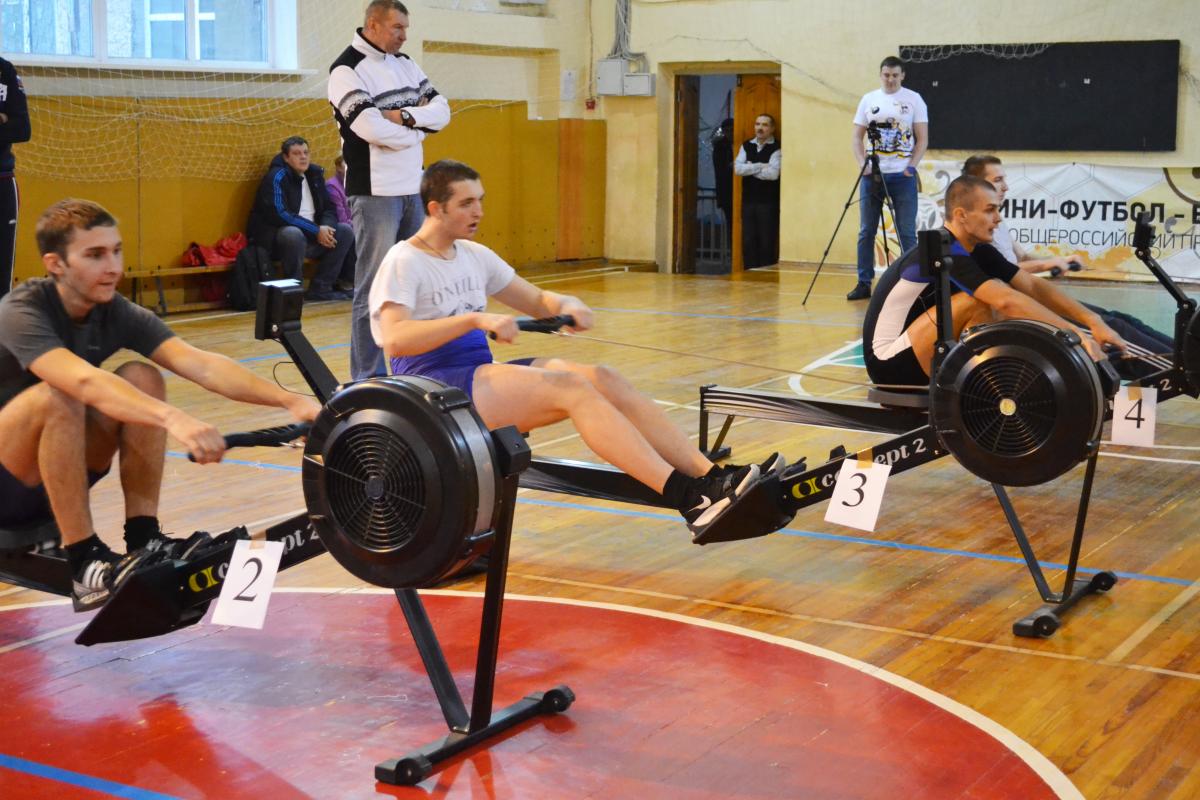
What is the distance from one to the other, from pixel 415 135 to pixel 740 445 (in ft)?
6.18

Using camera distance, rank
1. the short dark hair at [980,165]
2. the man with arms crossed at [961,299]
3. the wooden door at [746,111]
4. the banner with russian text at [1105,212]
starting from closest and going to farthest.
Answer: the man with arms crossed at [961,299]
the short dark hair at [980,165]
the banner with russian text at [1105,212]
the wooden door at [746,111]

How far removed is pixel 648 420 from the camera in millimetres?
3969

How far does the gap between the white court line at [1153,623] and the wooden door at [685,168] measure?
1029 cm

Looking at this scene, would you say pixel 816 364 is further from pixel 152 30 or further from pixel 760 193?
pixel 760 193

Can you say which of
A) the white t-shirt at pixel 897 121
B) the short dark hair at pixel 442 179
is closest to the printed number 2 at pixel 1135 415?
the short dark hair at pixel 442 179

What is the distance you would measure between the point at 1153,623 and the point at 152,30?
8593 mm

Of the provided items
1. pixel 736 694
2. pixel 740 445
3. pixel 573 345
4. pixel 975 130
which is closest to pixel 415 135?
pixel 740 445

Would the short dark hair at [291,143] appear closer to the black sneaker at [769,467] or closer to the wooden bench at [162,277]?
the wooden bench at [162,277]

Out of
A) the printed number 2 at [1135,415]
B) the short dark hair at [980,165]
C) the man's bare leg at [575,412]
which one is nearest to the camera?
the man's bare leg at [575,412]

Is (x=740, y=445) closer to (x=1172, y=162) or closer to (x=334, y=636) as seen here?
(x=334, y=636)

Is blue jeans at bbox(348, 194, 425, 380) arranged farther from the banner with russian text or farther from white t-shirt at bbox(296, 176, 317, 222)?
the banner with russian text

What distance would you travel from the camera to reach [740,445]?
19.6ft

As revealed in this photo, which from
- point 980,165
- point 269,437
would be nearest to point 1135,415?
point 980,165

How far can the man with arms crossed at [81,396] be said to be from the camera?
3283 mm
